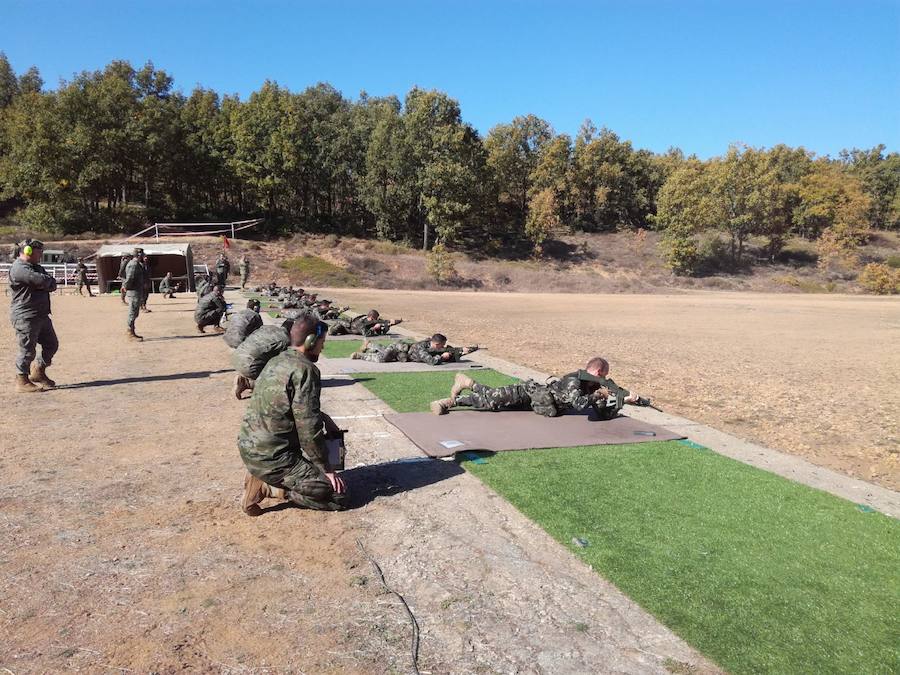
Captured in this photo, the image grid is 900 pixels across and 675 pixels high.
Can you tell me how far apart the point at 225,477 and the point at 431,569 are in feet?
7.87

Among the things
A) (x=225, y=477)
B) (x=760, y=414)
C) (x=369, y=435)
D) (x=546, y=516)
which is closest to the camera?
(x=546, y=516)

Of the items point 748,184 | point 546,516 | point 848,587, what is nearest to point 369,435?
point 546,516

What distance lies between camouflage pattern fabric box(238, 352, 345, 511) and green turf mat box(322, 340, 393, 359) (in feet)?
25.5

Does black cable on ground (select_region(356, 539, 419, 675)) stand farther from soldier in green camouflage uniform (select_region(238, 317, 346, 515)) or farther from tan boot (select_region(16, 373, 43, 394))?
tan boot (select_region(16, 373, 43, 394))

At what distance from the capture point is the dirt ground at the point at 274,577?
284cm

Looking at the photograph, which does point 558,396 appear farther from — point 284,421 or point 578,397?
point 284,421

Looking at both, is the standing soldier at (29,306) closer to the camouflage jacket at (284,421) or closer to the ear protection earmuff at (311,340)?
the camouflage jacket at (284,421)

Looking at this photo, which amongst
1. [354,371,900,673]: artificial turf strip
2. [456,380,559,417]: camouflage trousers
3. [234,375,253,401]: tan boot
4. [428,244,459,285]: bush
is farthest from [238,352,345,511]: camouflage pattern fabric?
[428,244,459,285]: bush

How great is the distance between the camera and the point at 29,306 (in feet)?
26.7

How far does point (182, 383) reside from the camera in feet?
30.8

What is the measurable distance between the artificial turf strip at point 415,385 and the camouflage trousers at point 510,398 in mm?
688

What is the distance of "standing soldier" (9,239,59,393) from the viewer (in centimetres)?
800

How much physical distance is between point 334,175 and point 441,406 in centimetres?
5669

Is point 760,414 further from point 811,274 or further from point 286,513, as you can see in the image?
point 811,274
